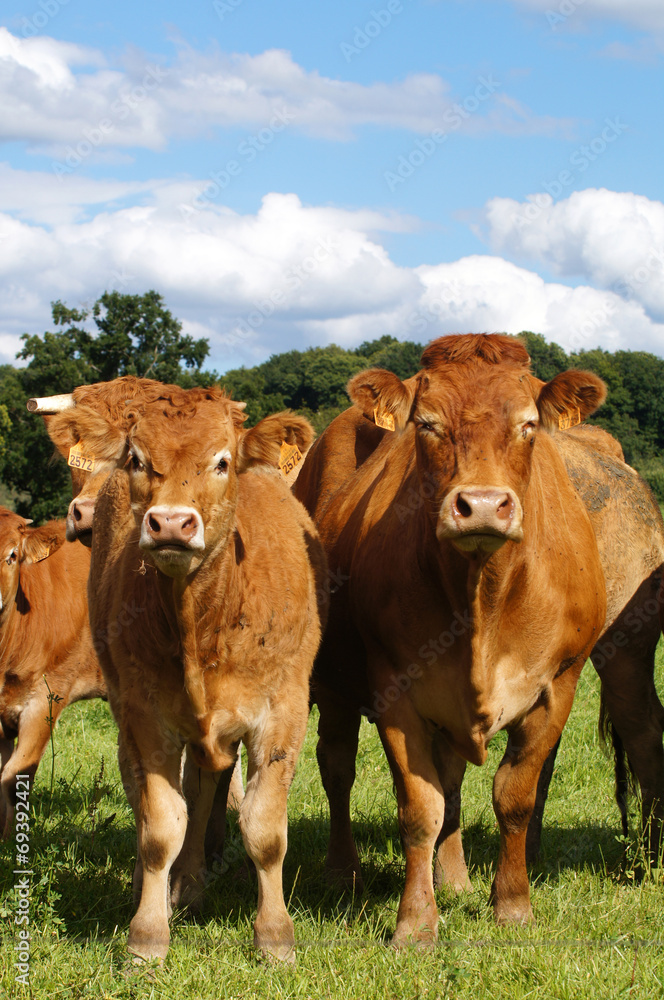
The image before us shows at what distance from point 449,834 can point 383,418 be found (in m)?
2.26

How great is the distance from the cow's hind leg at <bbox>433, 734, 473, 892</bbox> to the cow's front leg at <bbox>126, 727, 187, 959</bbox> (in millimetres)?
1580

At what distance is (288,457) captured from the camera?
4.61 metres

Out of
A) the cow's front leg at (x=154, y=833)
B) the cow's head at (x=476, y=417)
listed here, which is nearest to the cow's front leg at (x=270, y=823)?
the cow's front leg at (x=154, y=833)

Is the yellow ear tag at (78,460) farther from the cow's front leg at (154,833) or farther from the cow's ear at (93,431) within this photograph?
the cow's front leg at (154,833)

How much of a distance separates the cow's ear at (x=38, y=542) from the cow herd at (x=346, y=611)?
1.50 m

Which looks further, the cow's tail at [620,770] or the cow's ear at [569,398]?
the cow's tail at [620,770]

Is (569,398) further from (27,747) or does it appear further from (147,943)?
(27,747)

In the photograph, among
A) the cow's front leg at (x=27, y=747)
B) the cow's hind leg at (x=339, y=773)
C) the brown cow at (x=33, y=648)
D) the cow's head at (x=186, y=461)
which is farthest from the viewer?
the brown cow at (x=33, y=648)

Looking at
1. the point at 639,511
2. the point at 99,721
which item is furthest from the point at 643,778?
the point at 99,721

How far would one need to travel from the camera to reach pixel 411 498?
4645 mm

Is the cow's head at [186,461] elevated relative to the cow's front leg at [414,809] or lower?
elevated

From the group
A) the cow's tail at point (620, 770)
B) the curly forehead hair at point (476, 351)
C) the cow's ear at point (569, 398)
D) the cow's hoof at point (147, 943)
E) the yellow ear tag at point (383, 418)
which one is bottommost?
the cow's hoof at point (147, 943)

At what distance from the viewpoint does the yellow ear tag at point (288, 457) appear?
4482 millimetres

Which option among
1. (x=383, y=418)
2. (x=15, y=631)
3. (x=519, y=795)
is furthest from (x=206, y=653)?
(x=15, y=631)
